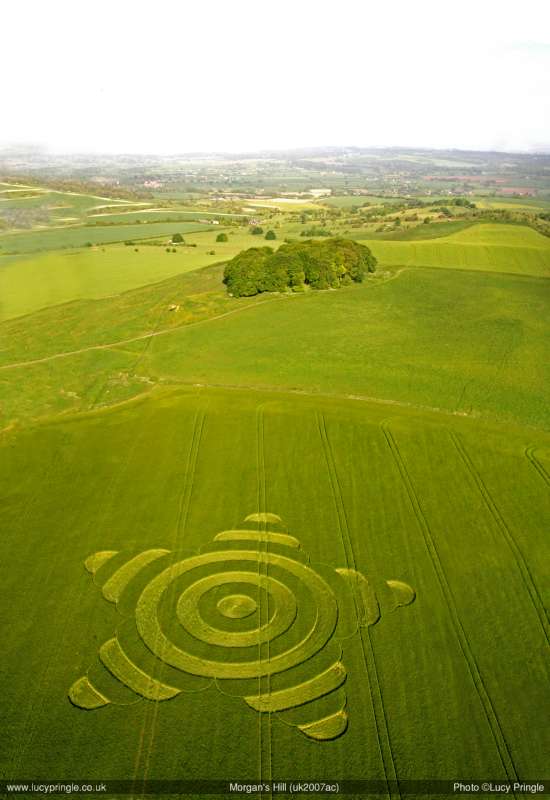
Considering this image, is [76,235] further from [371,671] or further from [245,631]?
[371,671]

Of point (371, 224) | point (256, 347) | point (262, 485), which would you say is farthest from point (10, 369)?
point (371, 224)

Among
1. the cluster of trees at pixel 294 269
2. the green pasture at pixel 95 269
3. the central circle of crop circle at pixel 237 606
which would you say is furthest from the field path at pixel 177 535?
the green pasture at pixel 95 269

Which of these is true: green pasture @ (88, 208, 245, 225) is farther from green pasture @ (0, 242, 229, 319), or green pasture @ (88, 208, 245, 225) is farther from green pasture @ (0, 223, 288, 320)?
green pasture @ (0, 242, 229, 319)

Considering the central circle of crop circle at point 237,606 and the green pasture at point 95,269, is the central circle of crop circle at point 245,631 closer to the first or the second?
the central circle of crop circle at point 237,606

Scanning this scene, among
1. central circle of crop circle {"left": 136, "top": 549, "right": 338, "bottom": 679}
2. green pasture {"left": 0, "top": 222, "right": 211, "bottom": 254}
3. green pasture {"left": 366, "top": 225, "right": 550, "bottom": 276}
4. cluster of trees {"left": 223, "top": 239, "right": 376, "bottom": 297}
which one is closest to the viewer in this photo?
central circle of crop circle {"left": 136, "top": 549, "right": 338, "bottom": 679}

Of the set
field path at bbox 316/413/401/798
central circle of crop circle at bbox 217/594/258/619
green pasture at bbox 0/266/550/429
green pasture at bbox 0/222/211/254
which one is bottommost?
central circle of crop circle at bbox 217/594/258/619

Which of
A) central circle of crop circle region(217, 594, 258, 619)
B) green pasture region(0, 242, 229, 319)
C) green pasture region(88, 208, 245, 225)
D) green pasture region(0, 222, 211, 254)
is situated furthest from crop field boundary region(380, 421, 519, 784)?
green pasture region(88, 208, 245, 225)
